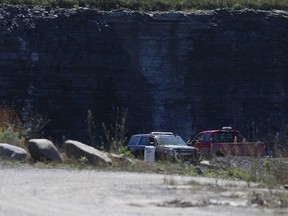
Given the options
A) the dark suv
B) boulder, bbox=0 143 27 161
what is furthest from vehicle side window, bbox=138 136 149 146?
boulder, bbox=0 143 27 161

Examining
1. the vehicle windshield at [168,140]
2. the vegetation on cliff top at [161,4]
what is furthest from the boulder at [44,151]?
the vegetation on cliff top at [161,4]

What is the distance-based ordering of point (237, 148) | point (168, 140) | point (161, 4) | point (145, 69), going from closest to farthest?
1. point (237, 148)
2. point (168, 140)
3. point (145, 69)
4. point (161, 4)

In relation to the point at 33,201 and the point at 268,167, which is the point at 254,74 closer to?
the point at 268,167

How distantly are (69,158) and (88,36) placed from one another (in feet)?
88.7

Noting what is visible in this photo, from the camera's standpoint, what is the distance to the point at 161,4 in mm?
48656

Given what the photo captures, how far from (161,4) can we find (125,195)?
36056 mm

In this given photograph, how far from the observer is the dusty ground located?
465 inches

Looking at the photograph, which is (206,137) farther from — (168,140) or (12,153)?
(12,153)

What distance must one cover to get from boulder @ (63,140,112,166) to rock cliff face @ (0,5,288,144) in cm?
2325

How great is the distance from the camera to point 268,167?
18703mm

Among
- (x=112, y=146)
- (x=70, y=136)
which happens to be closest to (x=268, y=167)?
(x=112, y=146)

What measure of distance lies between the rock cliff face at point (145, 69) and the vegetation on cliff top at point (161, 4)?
1.48 metres

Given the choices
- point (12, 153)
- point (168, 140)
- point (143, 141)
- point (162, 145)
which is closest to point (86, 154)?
point (12, 153)

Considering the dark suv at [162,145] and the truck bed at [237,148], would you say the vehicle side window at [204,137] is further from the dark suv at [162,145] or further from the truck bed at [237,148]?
the dark suv at [162,145]
